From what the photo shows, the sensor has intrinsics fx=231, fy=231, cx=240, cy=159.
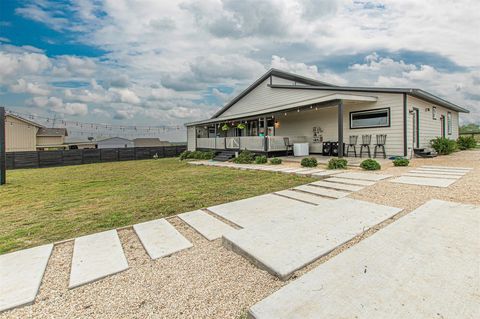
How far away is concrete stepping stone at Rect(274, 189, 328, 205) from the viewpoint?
427 cm

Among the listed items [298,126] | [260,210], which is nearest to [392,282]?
[260,210]

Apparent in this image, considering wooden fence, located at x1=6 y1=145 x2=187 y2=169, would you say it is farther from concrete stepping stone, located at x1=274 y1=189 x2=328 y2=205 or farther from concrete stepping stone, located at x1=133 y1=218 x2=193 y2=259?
concrete stepping stone, located at x1=274 y1=189 x2=328 y2=205

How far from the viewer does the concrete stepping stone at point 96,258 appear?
6.83ft

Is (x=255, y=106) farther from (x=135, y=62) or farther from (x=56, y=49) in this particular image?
(x=56, y=49)

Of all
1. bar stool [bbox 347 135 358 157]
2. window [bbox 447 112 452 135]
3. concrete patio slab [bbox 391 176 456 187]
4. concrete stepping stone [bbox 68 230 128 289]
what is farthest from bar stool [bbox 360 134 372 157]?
concrete stepping stone [bbox 68 230 128 289]

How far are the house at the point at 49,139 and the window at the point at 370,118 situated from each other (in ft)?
99.3

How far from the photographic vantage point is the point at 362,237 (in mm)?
2582

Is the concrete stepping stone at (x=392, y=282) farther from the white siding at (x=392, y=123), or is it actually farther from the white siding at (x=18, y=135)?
the white siding at (x=18, y=135)

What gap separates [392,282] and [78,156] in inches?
819

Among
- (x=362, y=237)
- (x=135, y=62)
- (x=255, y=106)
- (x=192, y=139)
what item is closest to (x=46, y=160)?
(x=135, y=62)

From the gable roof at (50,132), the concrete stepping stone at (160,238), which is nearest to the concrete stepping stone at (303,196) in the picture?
the concrete stepping stone at (160,238)

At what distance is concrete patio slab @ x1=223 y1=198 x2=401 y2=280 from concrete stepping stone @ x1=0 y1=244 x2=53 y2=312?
1.74 metres

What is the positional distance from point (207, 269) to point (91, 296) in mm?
935

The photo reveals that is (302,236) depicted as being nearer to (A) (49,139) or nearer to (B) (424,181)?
(B) (424,181)
